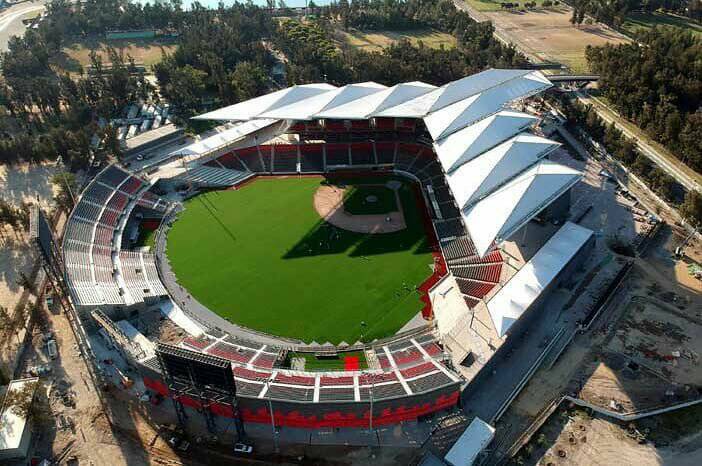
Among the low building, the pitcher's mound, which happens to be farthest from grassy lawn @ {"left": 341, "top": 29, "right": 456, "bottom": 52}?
the low building

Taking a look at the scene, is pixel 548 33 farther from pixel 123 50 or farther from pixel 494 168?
pixel 123 50

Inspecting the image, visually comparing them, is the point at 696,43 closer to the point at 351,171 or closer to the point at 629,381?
the point at 351,171

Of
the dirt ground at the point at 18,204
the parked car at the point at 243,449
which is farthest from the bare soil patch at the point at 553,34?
the dirt ground at the point at 18,204

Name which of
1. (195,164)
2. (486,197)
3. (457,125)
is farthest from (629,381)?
(195,164)

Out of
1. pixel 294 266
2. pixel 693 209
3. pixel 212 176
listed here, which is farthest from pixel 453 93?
pixel 212 176

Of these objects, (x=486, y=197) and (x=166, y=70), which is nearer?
(x=486, y=197)

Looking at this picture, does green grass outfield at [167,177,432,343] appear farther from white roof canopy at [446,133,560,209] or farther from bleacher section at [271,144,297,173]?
white roof canopy at [446,133,560,209]
